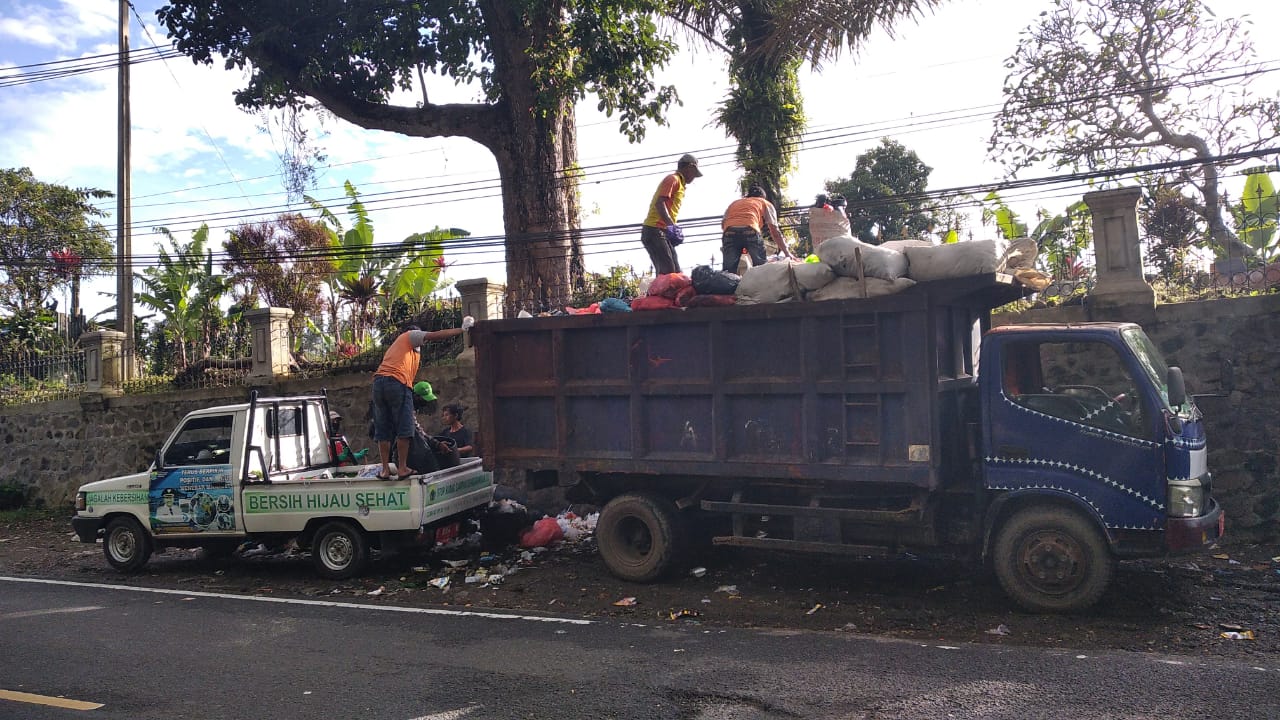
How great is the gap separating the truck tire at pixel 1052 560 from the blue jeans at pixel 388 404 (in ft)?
17.9

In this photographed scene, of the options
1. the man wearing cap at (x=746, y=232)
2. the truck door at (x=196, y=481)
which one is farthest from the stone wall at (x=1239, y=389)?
the truck door at (x=196, y=481)

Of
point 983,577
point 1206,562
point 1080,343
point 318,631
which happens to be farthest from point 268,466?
point 1206,562

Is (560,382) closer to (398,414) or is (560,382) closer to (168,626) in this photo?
(398,414)

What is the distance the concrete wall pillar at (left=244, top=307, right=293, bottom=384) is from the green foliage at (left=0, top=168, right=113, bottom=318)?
15.4m

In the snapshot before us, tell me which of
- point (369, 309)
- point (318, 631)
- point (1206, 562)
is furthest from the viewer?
point (369, 309)

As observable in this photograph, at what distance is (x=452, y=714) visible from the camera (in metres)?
4.66

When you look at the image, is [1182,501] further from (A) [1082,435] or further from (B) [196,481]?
(B) [196,481]

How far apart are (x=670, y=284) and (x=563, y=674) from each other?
3.58 meters

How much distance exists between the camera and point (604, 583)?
7.88m

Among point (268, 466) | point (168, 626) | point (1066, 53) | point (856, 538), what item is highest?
point (1066, 53)

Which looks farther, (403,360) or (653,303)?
(403,360)

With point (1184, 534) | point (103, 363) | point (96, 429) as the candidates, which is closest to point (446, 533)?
point (1184, 534)

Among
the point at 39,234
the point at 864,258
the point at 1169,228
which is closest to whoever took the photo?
the point at 864,258

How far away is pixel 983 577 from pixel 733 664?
2.90m
